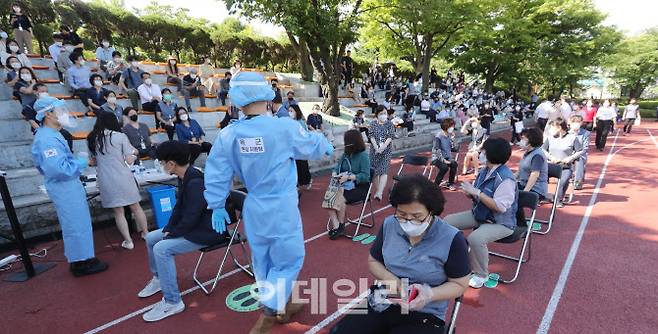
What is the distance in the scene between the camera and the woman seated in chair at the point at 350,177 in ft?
15.8

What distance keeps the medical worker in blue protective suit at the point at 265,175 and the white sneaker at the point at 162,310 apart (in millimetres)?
993

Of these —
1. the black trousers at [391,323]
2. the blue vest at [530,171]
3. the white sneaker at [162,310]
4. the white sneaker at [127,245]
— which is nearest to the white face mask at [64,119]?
the white sneaker at [127,245]

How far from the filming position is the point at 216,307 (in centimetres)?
346

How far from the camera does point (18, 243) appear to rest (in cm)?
400

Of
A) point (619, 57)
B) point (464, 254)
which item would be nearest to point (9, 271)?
point (464, 254)

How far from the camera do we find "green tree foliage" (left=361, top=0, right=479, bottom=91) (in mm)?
15797

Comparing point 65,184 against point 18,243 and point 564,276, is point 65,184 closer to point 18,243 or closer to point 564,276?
point 18,243

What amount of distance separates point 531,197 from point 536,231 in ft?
6.03

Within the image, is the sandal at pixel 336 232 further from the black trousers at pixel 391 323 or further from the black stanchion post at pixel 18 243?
the black stanchion post at pixel 18 243

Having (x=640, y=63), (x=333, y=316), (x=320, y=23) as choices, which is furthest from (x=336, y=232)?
(x=640, y=63)

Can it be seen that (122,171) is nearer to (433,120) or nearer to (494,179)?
(494,179)

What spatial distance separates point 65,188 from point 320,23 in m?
9.25

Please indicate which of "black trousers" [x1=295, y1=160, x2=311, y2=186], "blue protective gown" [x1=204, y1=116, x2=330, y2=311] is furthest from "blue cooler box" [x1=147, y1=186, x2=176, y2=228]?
"blue protective gown" [x1=204, y1=116, x2=330, y2=311]

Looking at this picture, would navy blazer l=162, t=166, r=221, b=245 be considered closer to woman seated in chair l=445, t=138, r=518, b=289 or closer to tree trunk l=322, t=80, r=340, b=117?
woman seated in chair l=445, t=138, r=518, b=289
